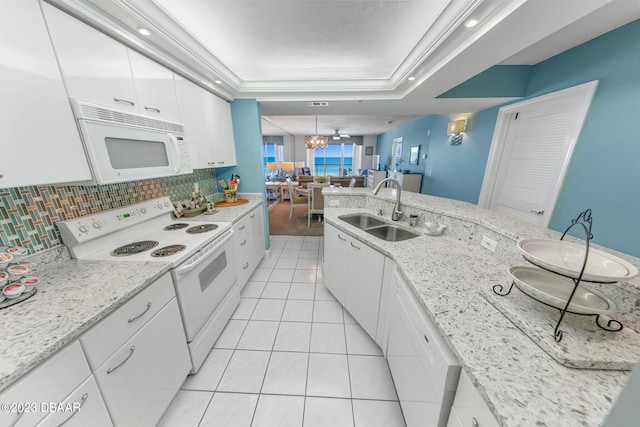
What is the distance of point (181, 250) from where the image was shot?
53.1 inches

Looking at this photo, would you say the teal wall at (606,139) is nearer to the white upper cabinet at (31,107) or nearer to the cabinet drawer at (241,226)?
the cabinet drawer at (241,226)

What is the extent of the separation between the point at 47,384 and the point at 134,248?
2.82 ft

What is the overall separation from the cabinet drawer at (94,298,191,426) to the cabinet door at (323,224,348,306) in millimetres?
1278

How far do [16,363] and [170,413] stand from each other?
101 centimetres

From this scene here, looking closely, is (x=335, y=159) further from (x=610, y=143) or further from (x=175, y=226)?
(x=175, y=226)

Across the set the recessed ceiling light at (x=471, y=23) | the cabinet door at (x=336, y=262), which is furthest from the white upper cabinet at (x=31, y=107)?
the recessed ceiling light at (x=471, y=23)

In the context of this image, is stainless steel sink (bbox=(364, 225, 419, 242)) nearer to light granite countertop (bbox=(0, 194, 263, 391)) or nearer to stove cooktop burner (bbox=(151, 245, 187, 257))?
stove cooktop burner (bbox=(151, 245, 187, 257))

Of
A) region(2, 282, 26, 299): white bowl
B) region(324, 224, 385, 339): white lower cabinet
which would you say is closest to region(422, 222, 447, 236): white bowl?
region(324, 224, 385, 339): white lower cabinet

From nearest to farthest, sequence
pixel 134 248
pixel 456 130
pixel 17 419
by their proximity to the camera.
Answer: pixel 17 419 < pixel 134 248 < pixel 456 130

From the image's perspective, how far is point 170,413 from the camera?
123cm

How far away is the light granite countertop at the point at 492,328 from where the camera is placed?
1.66 ft

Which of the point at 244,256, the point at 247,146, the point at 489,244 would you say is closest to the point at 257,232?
the point at 244,256

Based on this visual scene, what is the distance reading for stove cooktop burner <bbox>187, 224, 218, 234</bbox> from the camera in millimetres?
1707

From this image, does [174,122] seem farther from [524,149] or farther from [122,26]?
[524,149]
